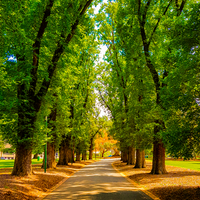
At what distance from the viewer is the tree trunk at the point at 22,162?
13600mm

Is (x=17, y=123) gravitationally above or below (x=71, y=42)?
below

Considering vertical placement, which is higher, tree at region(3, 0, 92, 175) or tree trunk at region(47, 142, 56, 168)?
tree at region(3, 0, 92, 175)

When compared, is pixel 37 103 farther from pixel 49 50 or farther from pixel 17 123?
pixel 49 50

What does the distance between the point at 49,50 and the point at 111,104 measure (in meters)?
30.3

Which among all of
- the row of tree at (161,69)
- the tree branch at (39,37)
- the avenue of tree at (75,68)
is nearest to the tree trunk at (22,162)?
the avenue of tree at (75,68)

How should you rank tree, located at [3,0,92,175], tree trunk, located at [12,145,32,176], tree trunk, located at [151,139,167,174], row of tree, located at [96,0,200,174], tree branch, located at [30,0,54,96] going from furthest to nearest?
tree trunk, located at [151,139,167,174], tree trunk, located at [12,145,32,176], tree, located at [3,0,92,175], tree branch, located at [30,0,54,96], row of tree, located at [96,0,200,174]

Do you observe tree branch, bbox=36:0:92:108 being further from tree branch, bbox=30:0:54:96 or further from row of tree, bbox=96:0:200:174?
row of tree, bbox=96:0:200:174

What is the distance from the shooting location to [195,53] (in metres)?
8.59

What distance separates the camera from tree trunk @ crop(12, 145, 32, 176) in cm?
1360

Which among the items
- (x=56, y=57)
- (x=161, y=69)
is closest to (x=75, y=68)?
(x=56, y=57)

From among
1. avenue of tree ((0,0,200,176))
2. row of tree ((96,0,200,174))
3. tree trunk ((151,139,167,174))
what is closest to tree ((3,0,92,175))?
avenue of tree ((0,0,200,176))

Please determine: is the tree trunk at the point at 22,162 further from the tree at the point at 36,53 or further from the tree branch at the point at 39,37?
the tree branch at the point at 39,37

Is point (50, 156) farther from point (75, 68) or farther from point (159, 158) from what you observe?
point (159, 158)

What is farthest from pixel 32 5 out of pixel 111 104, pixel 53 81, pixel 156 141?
pixel 111 104
